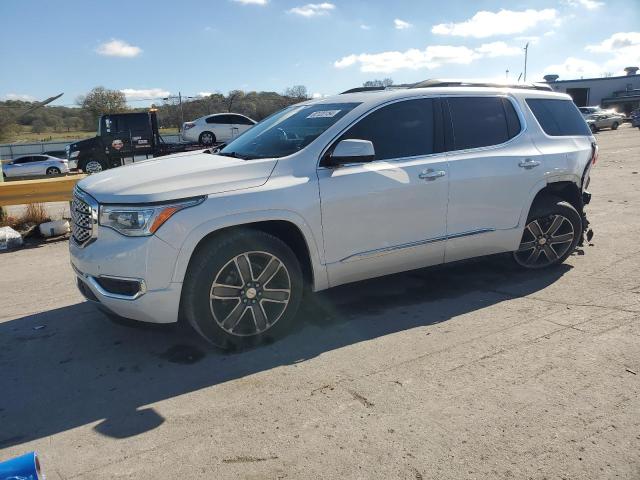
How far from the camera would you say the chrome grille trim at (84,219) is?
371cm

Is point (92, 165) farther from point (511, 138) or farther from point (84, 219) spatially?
point (511, 138)

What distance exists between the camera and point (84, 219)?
3854 millimetres

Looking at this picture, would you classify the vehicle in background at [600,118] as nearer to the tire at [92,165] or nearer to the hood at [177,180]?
the tire at [92,165]

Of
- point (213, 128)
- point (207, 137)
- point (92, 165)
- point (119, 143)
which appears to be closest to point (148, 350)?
point (119, 143)

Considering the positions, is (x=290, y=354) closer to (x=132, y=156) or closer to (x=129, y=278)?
(x=129, y=278)

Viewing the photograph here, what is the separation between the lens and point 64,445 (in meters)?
2.84

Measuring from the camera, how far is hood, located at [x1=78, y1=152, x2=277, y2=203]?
11.8 ft

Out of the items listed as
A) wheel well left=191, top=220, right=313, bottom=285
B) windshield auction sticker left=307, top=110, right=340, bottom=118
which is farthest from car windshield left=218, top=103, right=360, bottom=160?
wheel well left=191, top=220, right=313, bottom=285

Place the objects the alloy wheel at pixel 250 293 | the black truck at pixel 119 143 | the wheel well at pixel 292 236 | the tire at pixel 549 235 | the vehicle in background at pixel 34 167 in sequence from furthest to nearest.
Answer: the vehicle in background at pixel 34 167, the black truck at pixel 119 143, the tire at pixel 549 235, the wheel well at pixel 292 236, the alloy wheel at pixel 250 293

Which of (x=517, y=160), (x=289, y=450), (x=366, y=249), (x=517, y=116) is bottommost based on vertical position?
(x=289, y=450)

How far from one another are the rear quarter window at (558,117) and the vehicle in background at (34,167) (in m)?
28.9

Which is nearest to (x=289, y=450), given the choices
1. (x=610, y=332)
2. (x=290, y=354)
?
(x=290, y=354)

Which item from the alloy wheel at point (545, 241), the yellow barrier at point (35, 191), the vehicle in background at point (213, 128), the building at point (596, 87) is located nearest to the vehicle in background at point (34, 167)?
the vehicle in background at point (213, 128)

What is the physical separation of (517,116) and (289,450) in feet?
13.3
